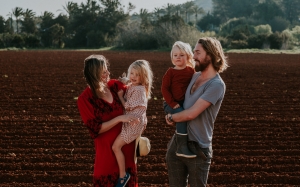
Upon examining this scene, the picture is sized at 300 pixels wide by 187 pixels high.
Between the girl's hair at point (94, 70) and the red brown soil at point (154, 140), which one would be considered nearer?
the girl's hair at point (94, 70)

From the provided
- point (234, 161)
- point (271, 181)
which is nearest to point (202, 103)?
point (271, 181)

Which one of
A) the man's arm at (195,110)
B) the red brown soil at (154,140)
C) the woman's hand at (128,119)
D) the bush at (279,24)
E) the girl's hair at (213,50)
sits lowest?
the red brown soil at (154,140)

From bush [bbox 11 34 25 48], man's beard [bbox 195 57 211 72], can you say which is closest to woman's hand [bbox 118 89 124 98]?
man's beard [bbox 195 57 211 72]

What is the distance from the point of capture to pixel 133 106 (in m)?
3.99

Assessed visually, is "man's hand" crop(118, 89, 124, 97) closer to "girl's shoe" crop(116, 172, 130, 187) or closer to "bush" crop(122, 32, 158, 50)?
"girl's shoe" crop(116, 172, 130, 187)

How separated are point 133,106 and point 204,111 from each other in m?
0.57

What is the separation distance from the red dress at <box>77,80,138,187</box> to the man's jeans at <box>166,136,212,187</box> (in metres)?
0.34

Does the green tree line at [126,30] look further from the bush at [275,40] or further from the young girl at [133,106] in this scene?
the young girl at [133,106]

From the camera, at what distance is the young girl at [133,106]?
394 cm

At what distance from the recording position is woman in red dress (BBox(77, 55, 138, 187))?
3.77 meters

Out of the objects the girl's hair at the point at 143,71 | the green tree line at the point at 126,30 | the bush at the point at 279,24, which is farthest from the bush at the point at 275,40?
the girl's hair at the point at 143,71

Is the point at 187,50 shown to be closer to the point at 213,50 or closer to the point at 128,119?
the point at 213,50

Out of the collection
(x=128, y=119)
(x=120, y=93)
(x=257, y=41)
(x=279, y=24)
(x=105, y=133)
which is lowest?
(x=257, y=41)

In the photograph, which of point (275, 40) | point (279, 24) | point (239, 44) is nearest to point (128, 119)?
point (239, 44)
